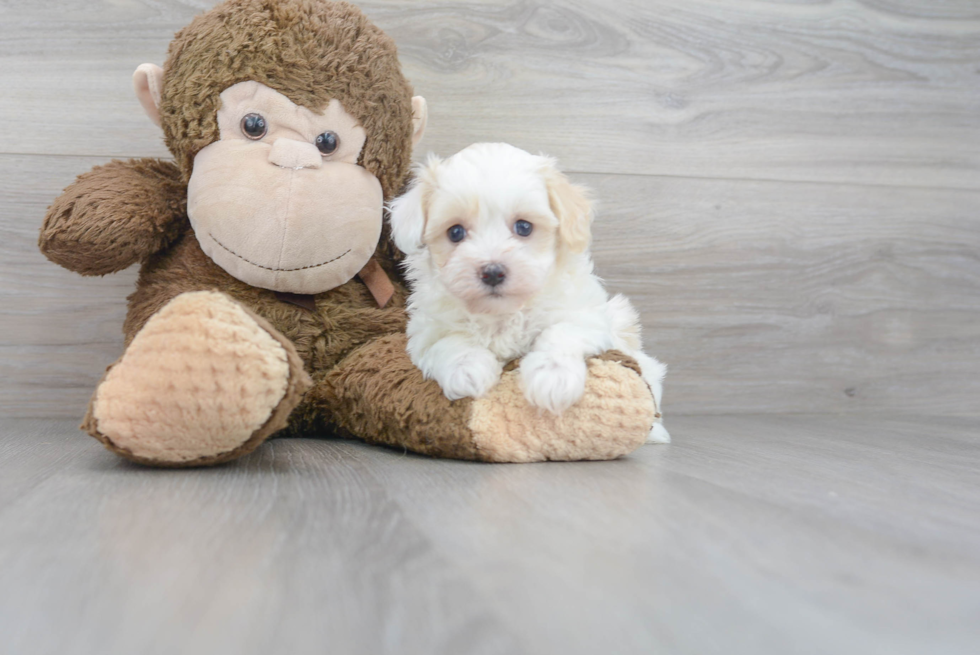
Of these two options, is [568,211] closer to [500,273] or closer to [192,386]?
[500,273]

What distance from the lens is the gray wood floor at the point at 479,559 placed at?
49 centimetres

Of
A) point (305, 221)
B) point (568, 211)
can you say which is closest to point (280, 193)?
point (305, 221)

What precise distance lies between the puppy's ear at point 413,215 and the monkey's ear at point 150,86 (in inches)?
16.4

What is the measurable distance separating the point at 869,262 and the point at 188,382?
1.44 metres

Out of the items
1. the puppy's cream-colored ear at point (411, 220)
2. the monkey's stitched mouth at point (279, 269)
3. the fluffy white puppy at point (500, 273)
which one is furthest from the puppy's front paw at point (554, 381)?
the monkey's stitched mouth at point (279, 269)

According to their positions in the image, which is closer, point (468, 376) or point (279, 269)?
point (468, 376)

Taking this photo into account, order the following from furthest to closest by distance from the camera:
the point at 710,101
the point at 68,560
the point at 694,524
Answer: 1. the point at 710,101
2. the point at 694,524
3. the point at 68,560

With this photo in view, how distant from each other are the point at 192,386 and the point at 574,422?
0.44 meters

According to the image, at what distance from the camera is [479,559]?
0.60 metres

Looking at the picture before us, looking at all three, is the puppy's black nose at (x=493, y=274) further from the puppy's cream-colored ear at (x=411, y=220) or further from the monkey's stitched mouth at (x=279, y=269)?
the monkey's stitched mouth at (x=279, y=269)

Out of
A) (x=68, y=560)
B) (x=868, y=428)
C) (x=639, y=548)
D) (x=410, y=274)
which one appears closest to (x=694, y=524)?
(x=639, y=548)

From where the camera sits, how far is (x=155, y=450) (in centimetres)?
86

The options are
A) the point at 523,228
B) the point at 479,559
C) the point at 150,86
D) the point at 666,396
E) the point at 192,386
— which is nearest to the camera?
the point at 479,559

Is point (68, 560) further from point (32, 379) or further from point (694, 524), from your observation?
point (32, 379)
